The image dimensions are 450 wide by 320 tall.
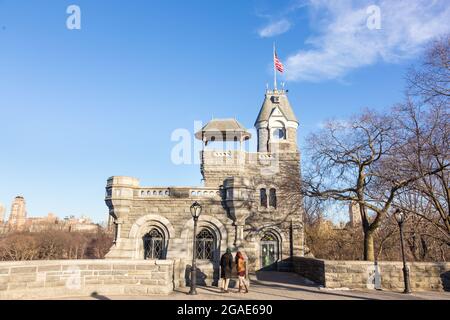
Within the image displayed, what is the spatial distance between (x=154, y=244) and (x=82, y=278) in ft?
25.7

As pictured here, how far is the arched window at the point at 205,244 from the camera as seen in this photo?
658 inches

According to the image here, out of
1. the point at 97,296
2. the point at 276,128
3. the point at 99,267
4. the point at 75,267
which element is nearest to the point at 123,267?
the point at 99,267

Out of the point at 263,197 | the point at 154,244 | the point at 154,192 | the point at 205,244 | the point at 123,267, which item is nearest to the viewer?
the point at 123,267

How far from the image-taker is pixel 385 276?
11.8 meters

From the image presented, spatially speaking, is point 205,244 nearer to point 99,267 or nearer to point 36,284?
point 99,267

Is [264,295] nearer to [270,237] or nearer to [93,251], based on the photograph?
[270,237]

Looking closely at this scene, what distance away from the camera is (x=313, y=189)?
51.9ft

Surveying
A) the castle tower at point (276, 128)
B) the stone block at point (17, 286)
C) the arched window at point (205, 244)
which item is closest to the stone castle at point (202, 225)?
the arched window at point (205, 244)

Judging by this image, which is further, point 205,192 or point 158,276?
point 205,192

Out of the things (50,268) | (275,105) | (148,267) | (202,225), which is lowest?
(148,267)

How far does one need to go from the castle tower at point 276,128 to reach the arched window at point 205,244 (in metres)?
14.4

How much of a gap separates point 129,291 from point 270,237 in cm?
1507

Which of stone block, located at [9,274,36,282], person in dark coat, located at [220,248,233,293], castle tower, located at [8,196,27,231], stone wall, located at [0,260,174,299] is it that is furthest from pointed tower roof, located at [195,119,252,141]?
castle tower, located at [8,196,27,231]

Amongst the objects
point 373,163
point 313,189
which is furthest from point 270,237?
point 373,163
